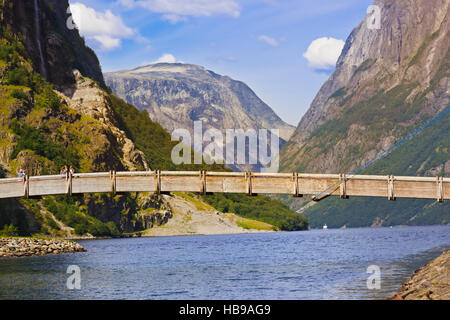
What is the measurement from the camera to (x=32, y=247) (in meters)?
116

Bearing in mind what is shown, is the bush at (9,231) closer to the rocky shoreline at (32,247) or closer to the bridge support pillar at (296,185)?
the rocky shoreline at (32,247)

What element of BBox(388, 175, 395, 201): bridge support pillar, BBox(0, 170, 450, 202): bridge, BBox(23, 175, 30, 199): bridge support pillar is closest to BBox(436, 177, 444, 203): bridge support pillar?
BBox(0, 170, 450, 202): bridge

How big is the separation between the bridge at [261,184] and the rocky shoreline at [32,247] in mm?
48093

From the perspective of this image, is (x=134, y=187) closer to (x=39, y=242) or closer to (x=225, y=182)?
(x=225, y=182)

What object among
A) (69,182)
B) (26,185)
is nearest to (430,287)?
(69,182)

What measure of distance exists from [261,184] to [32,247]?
66306mm

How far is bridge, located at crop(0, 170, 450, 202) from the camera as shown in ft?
202

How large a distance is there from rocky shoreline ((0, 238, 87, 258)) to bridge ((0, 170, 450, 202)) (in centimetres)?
4809

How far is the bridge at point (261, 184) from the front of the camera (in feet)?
202

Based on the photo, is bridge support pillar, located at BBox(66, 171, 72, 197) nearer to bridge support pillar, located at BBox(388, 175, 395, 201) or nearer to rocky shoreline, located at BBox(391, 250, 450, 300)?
A: bridge support pillar, located at BBox(388, 175, 395, 201)

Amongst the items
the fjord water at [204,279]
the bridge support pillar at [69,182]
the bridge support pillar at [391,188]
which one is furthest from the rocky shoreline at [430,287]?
the bridge support pillar at [69,182]
